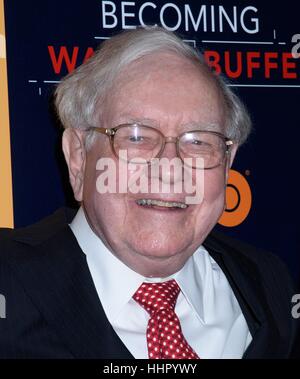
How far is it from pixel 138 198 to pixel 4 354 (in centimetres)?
43

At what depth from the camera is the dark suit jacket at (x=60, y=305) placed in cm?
128

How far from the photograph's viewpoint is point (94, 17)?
1683 millimetres

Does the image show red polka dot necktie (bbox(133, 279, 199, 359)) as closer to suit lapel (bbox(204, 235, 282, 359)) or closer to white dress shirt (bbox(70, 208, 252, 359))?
white dress shirt (bbox(70, 208, 252, 359))

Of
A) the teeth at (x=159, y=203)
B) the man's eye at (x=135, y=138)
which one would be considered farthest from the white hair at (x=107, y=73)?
the teeth at (x=159, y=203)

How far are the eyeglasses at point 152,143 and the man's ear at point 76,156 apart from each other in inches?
2.6

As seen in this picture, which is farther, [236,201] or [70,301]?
[236,201]

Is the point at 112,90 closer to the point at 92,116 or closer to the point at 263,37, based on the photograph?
the point at 92,116

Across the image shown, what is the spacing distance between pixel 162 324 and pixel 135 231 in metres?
0.22

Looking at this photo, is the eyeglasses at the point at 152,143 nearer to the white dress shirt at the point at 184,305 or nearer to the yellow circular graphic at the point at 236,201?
the white dress shirt at the point at 184,305

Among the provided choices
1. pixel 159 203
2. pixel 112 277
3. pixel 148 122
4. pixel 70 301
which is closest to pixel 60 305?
pixel 70 301

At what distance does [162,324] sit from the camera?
1.37m

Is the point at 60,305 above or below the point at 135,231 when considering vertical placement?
below

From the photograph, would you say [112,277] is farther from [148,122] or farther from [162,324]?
[148,122]

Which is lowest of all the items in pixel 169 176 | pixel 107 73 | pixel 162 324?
pixel 162 324
